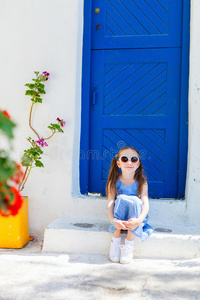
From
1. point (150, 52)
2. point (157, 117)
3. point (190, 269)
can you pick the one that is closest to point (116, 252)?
point (190, 269)

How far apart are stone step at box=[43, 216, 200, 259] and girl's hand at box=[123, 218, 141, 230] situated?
0.26m

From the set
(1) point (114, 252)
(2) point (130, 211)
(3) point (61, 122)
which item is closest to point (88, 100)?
(3) point (61, 122)

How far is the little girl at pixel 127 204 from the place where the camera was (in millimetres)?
2986

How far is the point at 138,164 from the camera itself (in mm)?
3273

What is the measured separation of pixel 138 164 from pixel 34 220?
1.38 meters

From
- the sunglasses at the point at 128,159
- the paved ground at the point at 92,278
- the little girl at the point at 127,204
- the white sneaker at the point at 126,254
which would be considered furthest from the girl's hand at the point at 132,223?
the sunglasses at the point at 128,159

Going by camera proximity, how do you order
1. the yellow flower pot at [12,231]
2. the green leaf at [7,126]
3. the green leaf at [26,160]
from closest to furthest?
the green leaf at [7,126] → the yellow flower pot at [12,231] → the green leaf at [26,160]

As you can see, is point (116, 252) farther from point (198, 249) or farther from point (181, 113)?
point (181, 113)

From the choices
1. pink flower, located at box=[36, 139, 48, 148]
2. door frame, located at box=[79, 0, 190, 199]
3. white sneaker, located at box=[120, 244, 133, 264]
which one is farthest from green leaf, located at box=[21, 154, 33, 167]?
white sneaker, located at box=[120, 244, 133, 264]

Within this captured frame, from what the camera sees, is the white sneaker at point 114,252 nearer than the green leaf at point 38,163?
Yes

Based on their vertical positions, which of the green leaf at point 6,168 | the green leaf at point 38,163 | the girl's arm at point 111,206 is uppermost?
the green leaf at point 6,168

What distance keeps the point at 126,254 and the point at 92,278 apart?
463 millimetres

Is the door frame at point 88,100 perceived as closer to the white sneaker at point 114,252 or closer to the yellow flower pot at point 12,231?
the yellow flower pot at point 12,231

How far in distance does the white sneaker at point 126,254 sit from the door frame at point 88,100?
3.45 feet
